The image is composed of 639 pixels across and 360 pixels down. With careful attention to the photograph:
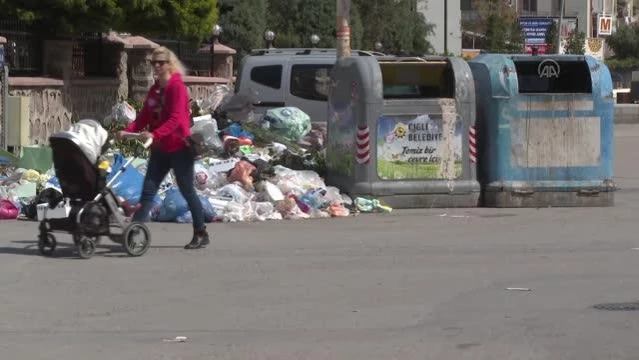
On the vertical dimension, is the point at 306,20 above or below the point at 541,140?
above

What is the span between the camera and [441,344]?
298 inches

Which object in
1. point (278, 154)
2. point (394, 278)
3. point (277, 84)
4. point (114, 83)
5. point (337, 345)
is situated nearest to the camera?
point (337, 345)

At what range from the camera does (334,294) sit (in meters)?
9.16

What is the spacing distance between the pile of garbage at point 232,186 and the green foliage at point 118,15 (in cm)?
408

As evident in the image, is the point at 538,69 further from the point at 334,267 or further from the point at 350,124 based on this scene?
the point at 334,267

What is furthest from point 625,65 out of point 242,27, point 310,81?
point 310,81

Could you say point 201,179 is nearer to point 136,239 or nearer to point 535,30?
point 136,239

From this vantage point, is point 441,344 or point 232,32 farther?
point 232,32

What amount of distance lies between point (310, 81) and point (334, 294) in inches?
422

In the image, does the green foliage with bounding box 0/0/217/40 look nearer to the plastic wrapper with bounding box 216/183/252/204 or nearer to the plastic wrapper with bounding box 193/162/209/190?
the plastic wrapper with bounding box 193/162/209/190

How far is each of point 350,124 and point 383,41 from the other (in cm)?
4036

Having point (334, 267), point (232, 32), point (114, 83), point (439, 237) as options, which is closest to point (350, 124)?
point (439, 237)

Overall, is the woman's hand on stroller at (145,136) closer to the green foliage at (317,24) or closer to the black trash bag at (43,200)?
the black trash bag at (43,200)

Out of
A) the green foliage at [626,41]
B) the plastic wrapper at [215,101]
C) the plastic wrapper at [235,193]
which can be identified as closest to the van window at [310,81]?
the plastic wrapper at [215,101]
